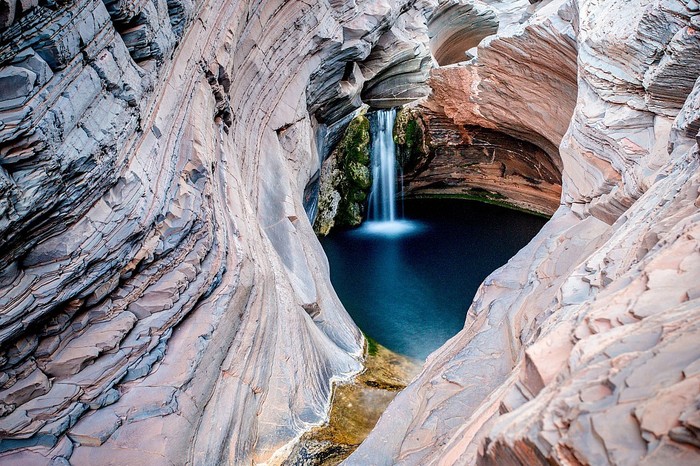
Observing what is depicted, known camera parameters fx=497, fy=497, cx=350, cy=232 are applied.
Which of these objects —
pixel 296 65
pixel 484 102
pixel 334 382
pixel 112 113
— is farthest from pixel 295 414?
pixel 484 102

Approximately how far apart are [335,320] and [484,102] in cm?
836

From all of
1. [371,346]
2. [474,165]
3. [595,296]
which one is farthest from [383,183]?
[595,296]

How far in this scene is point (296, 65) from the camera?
410 inches

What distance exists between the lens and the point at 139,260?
5.13 metres

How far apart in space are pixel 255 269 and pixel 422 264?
6920 millimetres

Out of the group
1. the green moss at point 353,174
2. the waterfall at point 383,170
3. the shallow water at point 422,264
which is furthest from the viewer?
the waterfall at point 383,170

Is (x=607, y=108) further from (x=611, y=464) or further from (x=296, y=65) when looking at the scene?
(x=611, y=464)

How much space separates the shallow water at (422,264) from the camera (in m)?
10.1

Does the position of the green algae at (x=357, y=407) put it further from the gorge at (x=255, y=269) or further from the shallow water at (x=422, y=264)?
the shallow water at (x=422, y=264)

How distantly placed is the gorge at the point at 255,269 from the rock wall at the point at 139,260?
0.07ft

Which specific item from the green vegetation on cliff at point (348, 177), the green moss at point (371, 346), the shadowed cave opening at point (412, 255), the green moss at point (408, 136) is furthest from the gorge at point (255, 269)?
the green moss at point (408, 136)

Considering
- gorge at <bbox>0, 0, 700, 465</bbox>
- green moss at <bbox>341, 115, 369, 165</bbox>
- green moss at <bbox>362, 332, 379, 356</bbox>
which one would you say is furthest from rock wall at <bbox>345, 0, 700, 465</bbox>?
green moss at <bbox>341, 115, 369, 165</bbox>

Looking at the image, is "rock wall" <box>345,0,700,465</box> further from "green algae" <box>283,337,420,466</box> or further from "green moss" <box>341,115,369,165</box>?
"green moss" <box>341,115,369,165</box>

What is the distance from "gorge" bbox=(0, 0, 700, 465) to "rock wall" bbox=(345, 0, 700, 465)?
2 cm
